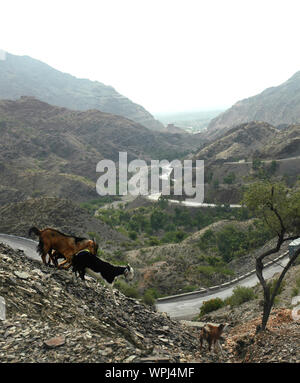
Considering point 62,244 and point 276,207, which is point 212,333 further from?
point 62,244

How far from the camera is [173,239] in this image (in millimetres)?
57188

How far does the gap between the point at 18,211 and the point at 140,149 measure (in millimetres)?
135325

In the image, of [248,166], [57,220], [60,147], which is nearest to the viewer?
[57,220]

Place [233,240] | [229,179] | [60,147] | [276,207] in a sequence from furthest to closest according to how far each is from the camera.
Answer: [60,147], [229,179], [233,240], [276,207]

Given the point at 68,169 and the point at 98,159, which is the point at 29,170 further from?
the point at 98,159

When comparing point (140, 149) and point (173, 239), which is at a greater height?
point (140, 149)

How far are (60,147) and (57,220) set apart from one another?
108 m

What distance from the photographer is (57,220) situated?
1775 inches

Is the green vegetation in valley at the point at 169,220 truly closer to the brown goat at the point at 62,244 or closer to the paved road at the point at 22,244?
the paved road at the point at 22,244

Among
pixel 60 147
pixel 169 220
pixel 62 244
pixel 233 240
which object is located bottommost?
pixel 169 220

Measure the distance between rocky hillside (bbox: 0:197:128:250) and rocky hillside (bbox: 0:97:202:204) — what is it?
127 ft

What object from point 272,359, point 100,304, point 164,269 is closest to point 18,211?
point 164,269

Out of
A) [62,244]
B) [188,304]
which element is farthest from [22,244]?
[62,244]

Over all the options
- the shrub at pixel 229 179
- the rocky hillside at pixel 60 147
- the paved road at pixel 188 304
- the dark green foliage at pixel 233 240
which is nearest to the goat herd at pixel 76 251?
the paved road at pixel 188 304
